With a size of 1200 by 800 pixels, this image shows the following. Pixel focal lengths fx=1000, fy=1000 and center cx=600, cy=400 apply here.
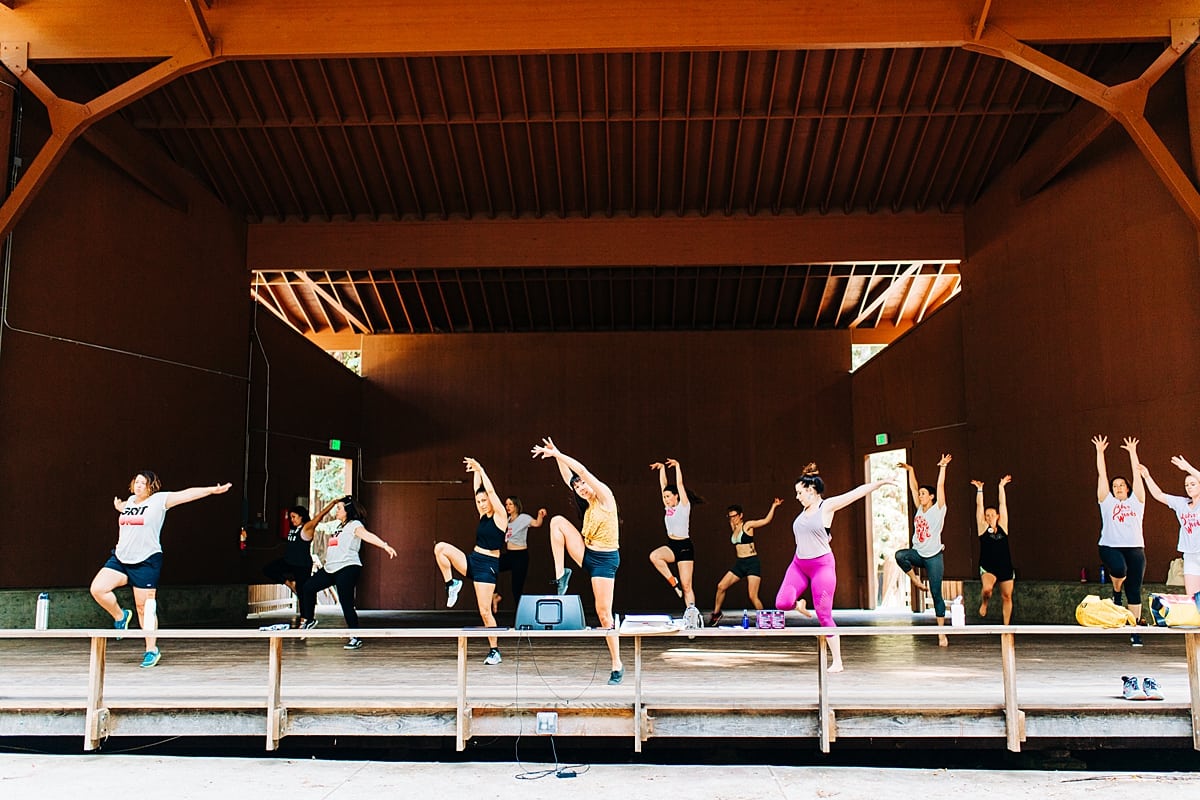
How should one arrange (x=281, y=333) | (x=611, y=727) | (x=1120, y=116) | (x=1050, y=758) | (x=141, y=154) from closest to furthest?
(x=611, y=727) < (x=1050, y=758) < (x=1120, y=116) < (x=141, y=154) < (x=281, y=333)

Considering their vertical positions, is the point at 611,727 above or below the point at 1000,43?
below

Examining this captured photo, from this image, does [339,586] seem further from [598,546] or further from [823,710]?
[823,710]

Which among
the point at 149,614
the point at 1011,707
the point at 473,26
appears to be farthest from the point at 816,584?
the point at 473,26

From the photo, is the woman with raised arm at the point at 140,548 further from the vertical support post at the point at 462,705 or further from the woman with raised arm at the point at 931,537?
the woman with raised arm at the point at 931,537

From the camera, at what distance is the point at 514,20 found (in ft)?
39.3

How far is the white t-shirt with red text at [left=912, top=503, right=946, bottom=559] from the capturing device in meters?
11.0

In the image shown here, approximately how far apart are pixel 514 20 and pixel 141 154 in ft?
20.1

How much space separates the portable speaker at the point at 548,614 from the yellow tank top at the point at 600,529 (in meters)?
1.00

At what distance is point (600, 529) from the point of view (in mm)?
7832

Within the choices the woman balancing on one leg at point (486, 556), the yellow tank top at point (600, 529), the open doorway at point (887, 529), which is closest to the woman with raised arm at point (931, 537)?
the open doorway at point (887, 529)

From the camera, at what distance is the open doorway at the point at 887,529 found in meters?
20.7

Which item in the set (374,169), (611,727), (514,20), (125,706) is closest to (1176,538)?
(611,727)

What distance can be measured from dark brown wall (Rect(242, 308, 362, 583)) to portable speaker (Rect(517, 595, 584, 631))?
37.5ft

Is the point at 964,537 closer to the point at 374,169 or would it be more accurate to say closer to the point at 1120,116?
the point at 1120,116
